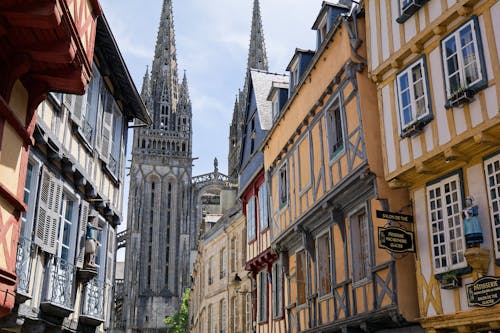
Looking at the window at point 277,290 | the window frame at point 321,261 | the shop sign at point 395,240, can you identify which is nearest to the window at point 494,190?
the shop sign at point 395,240

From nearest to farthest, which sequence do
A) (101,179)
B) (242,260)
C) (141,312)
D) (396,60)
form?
(396,60) → (101,179) → (242,260) → (141,312)

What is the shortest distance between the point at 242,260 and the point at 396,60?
1434cm

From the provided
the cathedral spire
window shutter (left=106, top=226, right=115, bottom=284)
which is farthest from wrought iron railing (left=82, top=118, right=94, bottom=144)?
the cathedral spire

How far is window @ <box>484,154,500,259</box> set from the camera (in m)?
8.44

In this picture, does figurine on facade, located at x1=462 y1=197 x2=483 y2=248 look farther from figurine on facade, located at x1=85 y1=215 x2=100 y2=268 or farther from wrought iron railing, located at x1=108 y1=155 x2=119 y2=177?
wrought iron railing, located at x1=108 y1=155 x2=119 y2=177

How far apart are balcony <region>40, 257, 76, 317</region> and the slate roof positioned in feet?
32.2

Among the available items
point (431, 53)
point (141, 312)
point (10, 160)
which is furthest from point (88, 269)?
point (141, 312)

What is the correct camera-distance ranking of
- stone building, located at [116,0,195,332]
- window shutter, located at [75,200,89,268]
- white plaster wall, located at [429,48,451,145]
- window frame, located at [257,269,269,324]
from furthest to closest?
stone building, located at [116,0,195,332] < window frame, located at [257,269,269,324] < window shutter, located at [75,200,89,268] < white plaster wall, located at [429,48,451,145]

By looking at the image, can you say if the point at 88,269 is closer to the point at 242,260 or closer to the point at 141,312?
the point at 242,260

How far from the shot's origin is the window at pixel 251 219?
20444mm

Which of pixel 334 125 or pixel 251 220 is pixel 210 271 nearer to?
pixel 251 220

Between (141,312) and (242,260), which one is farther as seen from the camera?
(141,312)

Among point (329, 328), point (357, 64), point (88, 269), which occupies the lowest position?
point (329, 328)

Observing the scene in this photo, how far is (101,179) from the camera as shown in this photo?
596 inches
